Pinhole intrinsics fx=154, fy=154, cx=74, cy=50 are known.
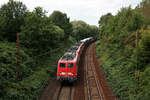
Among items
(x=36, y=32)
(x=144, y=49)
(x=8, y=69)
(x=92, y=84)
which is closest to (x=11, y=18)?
(x=36, y=32)

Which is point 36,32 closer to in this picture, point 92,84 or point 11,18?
point 11,18

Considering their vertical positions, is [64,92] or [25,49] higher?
[25,49]

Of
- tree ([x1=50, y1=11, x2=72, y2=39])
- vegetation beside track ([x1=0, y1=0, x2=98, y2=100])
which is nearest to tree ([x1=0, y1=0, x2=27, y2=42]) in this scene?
vegetation beside track ([x1=0, y1=0, x2=98, y2=100])

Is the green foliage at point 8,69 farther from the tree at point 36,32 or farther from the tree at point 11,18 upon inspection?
the tree at point 11,18

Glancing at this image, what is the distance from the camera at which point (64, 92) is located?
19938mm

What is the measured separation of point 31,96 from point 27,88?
1142 millimetres

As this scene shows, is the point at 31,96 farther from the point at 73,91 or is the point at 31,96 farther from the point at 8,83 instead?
the point at 73,91

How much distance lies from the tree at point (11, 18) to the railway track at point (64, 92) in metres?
12.8

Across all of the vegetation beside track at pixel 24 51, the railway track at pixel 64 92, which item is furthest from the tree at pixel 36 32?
the railway track at pixel 64 92

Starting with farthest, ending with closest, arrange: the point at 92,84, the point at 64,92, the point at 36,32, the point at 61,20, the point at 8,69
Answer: the point at 61,20
the point at 36,32
the point at 92,84
the point at 64,92
the point at 8,69

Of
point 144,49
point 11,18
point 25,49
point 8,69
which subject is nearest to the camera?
point 8,69

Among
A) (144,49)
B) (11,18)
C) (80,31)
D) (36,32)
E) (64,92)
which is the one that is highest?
(80,31)

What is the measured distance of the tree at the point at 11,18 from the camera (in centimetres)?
2597

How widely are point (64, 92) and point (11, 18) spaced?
16.6m
